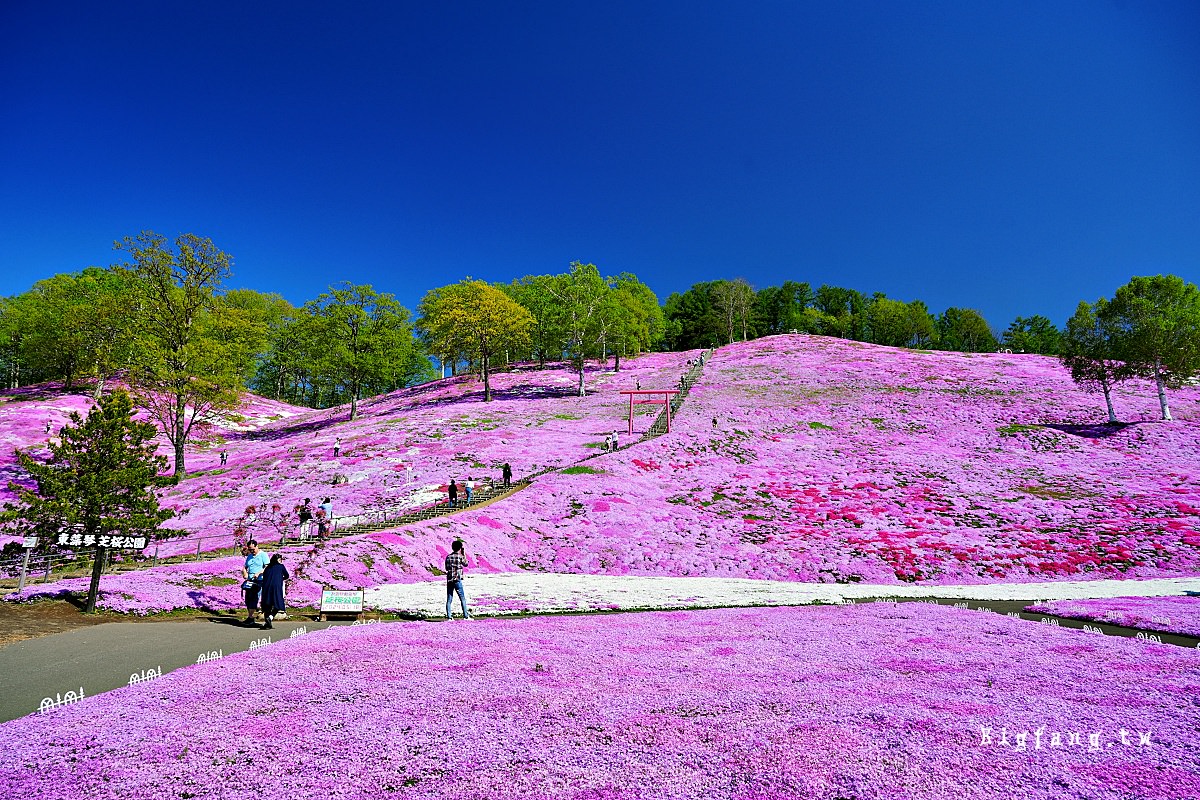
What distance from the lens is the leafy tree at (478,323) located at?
62406 mm

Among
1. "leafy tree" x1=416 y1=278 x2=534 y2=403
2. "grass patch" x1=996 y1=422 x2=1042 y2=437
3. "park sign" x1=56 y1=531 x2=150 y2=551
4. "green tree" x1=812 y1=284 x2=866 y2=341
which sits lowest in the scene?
"park sign" x1=56 y1=531 x2=150 y2=551

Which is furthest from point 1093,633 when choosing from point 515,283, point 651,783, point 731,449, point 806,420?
point 515,283

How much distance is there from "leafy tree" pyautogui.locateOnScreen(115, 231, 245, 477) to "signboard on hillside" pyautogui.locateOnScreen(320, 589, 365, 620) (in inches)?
1242

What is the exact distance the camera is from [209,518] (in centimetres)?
2998

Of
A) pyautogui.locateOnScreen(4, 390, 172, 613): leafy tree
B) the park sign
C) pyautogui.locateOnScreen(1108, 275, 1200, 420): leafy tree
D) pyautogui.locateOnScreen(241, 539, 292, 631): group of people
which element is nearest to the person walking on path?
pyautogui.locateOnScreen(241, 539, 292, 631): group of people

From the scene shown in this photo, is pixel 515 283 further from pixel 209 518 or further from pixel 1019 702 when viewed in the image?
pixel 1019 702

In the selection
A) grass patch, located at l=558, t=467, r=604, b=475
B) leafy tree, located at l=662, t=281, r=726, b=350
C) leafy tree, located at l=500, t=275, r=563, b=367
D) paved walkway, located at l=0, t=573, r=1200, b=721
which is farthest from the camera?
leafy tree, located at l=662, t=281, r=726, b=350

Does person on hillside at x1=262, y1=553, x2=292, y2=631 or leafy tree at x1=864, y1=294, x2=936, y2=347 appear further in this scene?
leafy tree at x1=864, y1=294, x2=936, y2=347

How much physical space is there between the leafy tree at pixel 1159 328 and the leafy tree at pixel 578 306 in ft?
164

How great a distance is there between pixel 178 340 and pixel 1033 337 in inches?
6077

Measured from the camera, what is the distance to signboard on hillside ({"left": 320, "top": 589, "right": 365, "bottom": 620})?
15.5m

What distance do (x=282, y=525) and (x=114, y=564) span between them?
272 inches

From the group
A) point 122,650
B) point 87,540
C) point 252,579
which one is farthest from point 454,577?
point 87,540

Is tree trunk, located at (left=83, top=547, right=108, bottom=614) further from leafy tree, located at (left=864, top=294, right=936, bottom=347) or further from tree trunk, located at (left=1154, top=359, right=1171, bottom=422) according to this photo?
leafy tree, located at (left=864, top=294, right=936, bottom=347)
